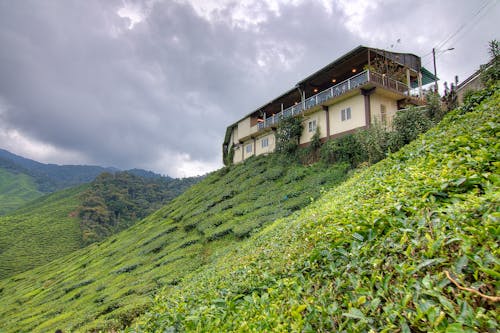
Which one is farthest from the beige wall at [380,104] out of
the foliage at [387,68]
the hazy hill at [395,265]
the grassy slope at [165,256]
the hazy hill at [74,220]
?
the hazy hill at [74,220]

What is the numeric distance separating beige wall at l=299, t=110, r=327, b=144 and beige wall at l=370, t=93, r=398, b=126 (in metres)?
4.37

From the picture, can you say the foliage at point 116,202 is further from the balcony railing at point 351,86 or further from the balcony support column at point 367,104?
the balcony support column at point 367,104

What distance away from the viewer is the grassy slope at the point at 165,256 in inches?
482

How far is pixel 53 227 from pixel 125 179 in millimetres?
35609

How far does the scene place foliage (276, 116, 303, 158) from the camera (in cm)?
2433

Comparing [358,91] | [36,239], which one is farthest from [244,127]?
[36,239]

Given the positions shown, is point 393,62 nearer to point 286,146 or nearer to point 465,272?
point 286,146

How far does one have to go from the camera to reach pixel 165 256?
638 inches

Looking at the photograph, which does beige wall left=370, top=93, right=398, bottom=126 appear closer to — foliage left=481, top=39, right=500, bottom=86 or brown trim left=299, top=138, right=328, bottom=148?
brown trim left=299, top=138, right=328, bottom=148

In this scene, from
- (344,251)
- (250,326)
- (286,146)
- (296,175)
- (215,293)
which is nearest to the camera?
(250,326)

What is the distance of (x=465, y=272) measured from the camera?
1.84 meters

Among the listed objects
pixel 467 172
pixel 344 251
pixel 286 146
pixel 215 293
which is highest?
pixel 286 146

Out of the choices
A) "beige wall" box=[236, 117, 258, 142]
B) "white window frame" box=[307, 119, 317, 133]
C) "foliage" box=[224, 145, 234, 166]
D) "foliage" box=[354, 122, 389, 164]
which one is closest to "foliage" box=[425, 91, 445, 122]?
"foliage" box=[354, 122, 389, 164]

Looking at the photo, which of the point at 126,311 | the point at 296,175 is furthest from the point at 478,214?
the point at 296,175
